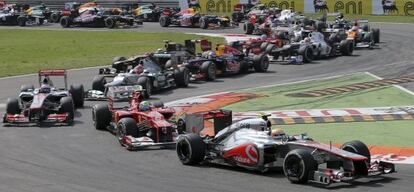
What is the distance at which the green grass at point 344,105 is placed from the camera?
65.2 ft

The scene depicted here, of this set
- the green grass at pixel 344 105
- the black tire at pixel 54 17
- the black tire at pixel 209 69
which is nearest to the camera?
the green grass at pixel 344 105

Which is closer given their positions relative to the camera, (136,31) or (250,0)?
(136,31)

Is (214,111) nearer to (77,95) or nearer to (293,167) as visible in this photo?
(293,167)

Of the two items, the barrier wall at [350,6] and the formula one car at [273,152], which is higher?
the barrier wall at [350,6]

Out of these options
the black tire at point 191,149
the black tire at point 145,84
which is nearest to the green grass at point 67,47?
the black tire at point 145,84

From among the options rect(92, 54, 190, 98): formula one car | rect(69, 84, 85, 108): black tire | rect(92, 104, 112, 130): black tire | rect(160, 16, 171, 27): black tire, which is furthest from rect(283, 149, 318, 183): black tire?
rect(160, 16, 171, 27): black tire

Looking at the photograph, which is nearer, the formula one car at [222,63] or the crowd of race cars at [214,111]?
the crowd of race cars at [214,111]

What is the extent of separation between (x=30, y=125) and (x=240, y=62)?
15.3m

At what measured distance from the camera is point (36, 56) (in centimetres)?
4709

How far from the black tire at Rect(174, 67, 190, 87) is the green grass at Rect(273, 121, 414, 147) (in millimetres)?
10256

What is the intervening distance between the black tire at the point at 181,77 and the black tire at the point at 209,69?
2023mm

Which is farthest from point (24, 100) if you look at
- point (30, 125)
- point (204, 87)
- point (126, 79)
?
point (204, 87)

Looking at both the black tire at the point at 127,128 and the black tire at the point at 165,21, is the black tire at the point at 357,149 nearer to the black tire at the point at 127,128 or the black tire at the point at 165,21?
the black tire at the point at 127,128

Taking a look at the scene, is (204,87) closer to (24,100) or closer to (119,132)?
(24,100)
